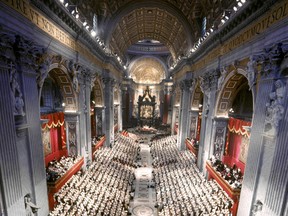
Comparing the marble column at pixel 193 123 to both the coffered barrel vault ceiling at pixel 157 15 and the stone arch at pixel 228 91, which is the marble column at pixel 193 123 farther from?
the coffered barrel vault ceiling at pixel 157 15

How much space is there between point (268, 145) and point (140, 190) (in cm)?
941

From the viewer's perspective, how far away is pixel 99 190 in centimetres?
1073

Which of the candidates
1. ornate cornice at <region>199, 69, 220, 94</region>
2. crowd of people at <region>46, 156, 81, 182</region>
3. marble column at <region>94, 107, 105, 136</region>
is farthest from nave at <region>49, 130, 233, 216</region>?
ornate cornice at <region>199, 69, 220, 94</region>

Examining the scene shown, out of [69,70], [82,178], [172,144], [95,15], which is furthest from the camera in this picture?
[172,144]

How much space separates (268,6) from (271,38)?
126 centimetres

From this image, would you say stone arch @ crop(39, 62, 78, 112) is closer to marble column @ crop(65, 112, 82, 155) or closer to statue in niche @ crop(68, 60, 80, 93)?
statue in niche @ crop(68, 60, 80, 93)

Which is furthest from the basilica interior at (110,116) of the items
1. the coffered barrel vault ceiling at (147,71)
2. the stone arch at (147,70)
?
the coffered barrel vault ceiling at (147,71)

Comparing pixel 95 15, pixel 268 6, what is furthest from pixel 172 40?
pixel 268 6

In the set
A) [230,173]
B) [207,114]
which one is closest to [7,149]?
[230,173]

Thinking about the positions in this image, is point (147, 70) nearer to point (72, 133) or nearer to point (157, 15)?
point (157, 15)

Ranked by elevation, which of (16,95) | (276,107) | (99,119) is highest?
(16,95)

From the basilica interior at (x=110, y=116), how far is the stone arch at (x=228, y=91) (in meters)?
0.07

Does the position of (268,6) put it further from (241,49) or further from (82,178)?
(82,178)

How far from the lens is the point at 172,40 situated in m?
22.8
